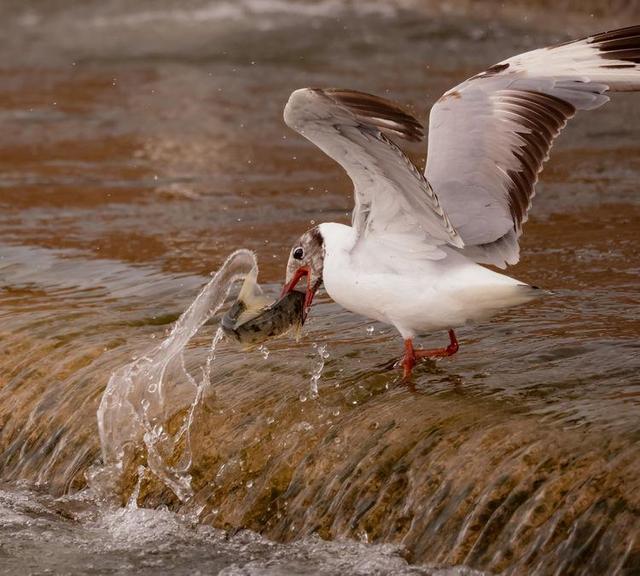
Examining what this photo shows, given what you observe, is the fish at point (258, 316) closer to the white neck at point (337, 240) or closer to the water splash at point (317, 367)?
the water splash at point (317, 367)

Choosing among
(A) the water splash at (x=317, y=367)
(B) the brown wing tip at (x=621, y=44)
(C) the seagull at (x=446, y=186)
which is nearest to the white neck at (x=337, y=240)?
(C) the seagull at (x=446, y=186)

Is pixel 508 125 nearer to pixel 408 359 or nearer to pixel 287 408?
pixel 408 359

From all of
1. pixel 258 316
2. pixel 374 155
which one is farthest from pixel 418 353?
pixel 374 155

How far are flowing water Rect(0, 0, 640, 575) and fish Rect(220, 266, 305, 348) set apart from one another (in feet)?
0.52

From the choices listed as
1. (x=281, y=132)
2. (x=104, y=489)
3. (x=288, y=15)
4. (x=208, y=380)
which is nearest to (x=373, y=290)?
(x=208, y=380)

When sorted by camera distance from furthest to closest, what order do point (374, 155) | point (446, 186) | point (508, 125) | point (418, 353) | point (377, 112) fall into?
point (508, 125) → point (446, 186) → point (418, 353) → point (374, 155) → point (377, 112)

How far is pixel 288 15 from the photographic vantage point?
68.3ft

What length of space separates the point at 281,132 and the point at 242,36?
6.50 m

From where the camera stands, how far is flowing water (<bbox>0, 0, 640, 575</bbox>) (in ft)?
15.9

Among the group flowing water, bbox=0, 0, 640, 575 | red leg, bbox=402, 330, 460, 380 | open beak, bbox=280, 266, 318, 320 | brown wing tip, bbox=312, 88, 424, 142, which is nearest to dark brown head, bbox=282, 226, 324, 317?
open beak, bbox=280, 266, 318, 320

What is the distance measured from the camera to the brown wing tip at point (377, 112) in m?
4.98

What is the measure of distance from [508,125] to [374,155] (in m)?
1.00

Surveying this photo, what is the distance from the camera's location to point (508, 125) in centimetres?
611

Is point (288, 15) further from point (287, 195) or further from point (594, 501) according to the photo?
point (594, 501)
